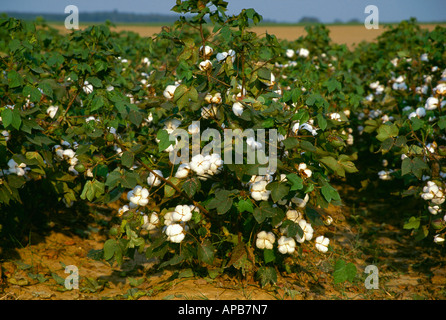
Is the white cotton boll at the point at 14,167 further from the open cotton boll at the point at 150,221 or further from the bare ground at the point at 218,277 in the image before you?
the open cotton boll at the point at 150,221

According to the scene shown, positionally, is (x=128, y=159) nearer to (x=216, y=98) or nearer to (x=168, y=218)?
(x=168, y=218)

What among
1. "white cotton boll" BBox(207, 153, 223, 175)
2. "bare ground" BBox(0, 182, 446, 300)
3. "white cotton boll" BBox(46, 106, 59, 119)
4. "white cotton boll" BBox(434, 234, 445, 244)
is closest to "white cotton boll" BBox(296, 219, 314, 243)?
"bare ground" BBox(0, 182, 446, 300)

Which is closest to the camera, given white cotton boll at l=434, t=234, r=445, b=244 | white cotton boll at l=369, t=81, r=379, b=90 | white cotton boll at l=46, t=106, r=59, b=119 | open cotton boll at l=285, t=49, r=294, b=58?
white cotton boll at l=434, t=234, r=445, b=244

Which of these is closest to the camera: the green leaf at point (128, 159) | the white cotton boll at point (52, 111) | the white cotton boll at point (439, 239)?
the green leaf at point (128, 159)

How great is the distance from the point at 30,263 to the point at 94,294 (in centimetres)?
55

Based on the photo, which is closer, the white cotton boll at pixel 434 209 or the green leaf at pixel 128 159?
the green leaf at pixel 128 159

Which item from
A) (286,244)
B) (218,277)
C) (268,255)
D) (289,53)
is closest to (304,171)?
(286,244)

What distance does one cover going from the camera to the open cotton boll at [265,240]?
2242 mm

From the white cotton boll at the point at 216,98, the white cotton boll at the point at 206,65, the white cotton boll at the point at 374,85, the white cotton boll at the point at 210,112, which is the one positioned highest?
the white cotton boll at the point at 374,85

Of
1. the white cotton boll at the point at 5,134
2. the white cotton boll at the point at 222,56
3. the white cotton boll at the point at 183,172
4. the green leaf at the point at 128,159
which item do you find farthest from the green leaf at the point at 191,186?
the white cotton boll at the point at 5,134

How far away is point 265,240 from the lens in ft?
7.37

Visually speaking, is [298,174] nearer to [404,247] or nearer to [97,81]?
[97,81]

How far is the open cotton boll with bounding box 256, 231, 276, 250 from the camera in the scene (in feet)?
7.36

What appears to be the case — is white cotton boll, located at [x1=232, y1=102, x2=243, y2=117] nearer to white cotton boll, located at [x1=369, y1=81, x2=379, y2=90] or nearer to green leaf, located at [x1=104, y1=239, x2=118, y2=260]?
green leaf, located at [x1=104, y1=239, x2=118, y2=260]
